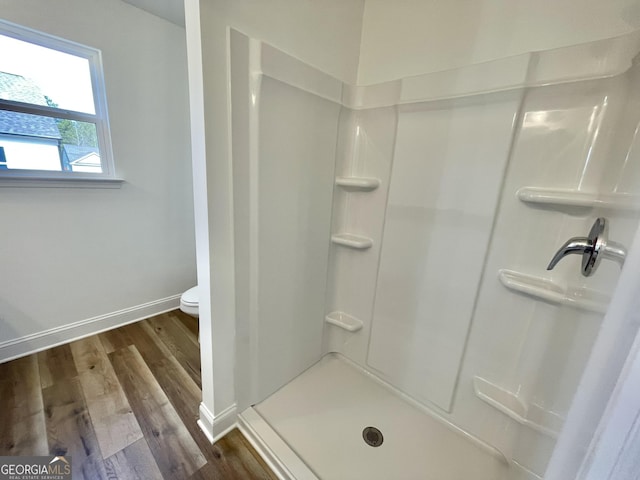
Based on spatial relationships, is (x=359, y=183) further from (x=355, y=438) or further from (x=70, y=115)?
(x=70, y=115)

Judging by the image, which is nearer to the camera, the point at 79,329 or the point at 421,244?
the point at 421,244

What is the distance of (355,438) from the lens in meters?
1.22

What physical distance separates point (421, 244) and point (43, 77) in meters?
2.41

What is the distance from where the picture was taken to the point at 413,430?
4.20ft

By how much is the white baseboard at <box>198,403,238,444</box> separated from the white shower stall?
7cm

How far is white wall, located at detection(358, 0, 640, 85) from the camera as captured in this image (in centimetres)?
84

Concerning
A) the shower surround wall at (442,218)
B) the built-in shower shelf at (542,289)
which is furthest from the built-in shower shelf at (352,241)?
the built-in shower shelf at (542,289)

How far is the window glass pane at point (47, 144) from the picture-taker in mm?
1399

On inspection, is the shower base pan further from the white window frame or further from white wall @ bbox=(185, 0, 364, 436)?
the white window frame

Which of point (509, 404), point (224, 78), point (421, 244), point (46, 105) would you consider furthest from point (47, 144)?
point (509, 404)

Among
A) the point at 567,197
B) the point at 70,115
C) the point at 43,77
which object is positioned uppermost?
the point at 43,77

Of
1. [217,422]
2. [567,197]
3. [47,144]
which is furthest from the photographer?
[47,144]

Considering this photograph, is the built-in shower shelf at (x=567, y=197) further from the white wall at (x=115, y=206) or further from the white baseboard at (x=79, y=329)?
the white baseboard at (x=79, y=329)

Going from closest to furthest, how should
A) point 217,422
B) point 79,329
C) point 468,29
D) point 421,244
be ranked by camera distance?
point 468,29 → point 217,422 → point 421,244 → point 79,329
